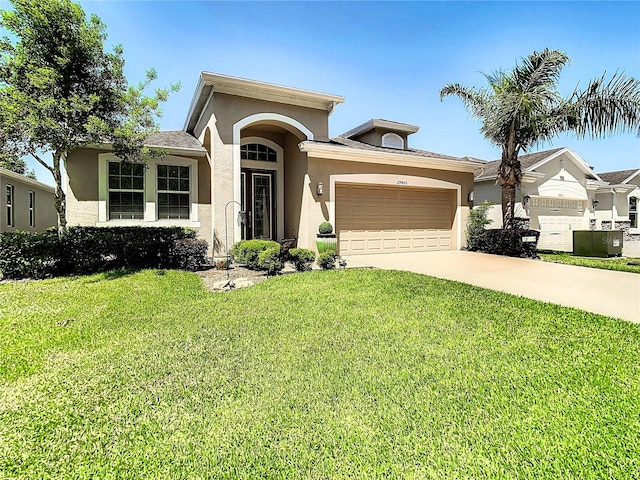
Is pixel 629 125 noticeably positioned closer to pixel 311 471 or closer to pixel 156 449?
pixel 311 471

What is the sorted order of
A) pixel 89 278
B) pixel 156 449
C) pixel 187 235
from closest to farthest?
pixel 156 449, pixel 89 278, pixel 187 235

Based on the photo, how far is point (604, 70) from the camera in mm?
11523

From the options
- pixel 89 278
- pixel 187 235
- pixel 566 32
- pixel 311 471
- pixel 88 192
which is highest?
pixel 566 32

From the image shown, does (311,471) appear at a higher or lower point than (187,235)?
lower

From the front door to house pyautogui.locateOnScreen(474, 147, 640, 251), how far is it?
10.2 meters

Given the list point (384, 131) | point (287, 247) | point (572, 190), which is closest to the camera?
point (287, 247)

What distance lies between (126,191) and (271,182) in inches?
203

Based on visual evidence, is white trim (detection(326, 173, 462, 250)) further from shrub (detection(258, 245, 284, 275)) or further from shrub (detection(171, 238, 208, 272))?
shrub (detection(171, 238, 208, 272))

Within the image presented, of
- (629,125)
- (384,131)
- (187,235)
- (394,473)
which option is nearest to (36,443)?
(394,473)

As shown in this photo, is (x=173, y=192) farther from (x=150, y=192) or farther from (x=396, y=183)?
(x=396, y=183)

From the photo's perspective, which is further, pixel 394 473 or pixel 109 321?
pixel 109 321

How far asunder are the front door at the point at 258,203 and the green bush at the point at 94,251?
2.91 metres

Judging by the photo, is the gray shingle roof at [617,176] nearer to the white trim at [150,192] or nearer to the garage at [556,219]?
the garage at [556,219]

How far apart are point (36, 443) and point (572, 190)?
22872 millimetres
